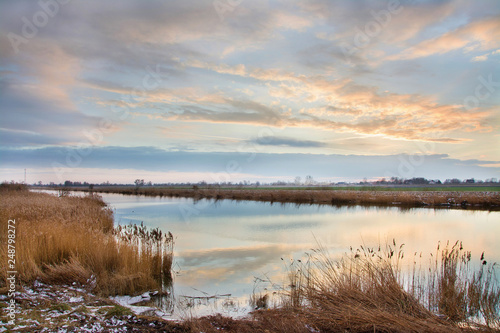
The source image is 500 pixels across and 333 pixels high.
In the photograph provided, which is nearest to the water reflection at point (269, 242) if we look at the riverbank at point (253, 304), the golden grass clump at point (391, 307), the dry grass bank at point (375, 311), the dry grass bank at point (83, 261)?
the dry grass bank at point (83, 261)

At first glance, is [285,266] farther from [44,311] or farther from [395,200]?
[395,200]

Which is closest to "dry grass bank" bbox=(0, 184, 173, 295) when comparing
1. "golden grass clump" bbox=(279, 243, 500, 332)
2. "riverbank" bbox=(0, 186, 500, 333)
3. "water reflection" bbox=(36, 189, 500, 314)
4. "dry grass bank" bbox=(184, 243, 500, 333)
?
"riverbank" bbox=(0, 186, 500, 333)

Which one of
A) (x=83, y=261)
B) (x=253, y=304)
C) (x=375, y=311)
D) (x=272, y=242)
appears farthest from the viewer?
(x=272, y=242)

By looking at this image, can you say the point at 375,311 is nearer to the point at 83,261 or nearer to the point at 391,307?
the point at 391,307

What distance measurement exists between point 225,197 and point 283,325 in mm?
49740

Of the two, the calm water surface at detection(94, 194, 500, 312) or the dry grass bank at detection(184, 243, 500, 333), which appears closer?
the dry grass bank at detection(184, 243, 500, 333)

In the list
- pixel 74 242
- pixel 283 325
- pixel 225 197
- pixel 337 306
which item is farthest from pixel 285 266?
pixel 225 197

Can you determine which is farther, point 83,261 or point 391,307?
point 83,261

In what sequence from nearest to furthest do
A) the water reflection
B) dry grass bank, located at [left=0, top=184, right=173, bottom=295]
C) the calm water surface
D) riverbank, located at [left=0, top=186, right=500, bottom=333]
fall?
riverbank, located at [left=0, top=186, right=500, bottom=333] < dry grass bank, located at [left=0, top=184, right=173, bottom=295] < the water reflection < the calm water surface

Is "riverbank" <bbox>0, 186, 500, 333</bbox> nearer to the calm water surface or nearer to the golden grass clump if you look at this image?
the golden grass clump

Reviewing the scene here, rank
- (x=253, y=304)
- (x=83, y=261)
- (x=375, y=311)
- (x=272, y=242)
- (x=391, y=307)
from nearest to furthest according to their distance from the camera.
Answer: (x=375, y=311) < (x=391, y=307) < (x=253, y=304) < (x=83, y=261) < (x=272, y=242)

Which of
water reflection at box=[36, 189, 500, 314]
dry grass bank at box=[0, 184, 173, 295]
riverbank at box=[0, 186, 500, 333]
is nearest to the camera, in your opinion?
riverbank at box=[0, 186, 500, 333]

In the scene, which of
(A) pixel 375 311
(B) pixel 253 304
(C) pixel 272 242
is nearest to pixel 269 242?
(C) pixel 272 242

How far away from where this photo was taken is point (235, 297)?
7.57m
